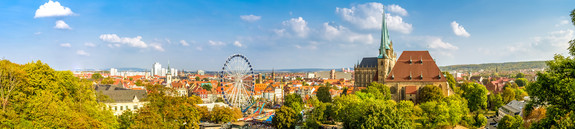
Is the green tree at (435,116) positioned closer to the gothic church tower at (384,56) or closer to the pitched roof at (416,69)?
the pitched roof at (416,69)

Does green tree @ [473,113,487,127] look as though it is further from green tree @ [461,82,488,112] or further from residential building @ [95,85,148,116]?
residential building @ [95,85,148,116]

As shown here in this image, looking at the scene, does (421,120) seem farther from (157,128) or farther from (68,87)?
(68,87)

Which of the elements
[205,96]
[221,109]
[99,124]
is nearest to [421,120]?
[221,109]

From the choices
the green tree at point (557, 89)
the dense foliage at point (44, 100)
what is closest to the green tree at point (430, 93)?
the green tree at point (557, 89)

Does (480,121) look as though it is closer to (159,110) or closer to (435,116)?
(435,116)

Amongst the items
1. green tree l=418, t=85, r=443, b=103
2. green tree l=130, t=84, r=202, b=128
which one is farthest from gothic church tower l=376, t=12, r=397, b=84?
green tree l=130, t=84, r=202, b=128
